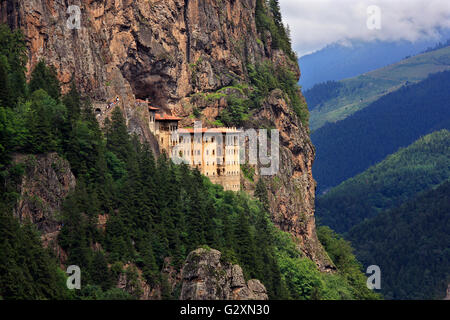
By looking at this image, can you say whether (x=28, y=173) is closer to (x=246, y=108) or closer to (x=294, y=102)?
(x=246, y=108)

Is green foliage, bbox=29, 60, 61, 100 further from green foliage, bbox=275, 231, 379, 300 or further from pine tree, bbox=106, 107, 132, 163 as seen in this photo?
green foliage, bbox=275, 231, 379, 300

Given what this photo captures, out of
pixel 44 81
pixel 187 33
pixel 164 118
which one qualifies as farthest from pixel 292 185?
pixel 44 81

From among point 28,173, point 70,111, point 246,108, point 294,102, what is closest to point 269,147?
point 246,108

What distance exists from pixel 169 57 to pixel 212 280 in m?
40.2

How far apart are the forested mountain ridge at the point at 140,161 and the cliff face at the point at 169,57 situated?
0.62ft

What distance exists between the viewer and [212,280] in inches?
4166

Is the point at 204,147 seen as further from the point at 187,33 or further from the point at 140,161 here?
the point at 187,33

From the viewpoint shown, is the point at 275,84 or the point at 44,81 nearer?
the point at 44,81

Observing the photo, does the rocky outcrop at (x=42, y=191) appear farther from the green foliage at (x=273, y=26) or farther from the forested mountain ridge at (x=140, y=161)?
the green foliage at (x=273, y=26)

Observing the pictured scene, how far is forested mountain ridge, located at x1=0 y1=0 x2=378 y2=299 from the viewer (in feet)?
328

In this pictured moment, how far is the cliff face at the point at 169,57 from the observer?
118375 millimetres

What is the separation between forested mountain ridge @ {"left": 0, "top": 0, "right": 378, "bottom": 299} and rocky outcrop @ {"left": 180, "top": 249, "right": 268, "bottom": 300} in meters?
1.83

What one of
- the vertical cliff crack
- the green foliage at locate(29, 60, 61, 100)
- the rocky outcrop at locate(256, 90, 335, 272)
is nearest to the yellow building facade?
the vertical cliff crack

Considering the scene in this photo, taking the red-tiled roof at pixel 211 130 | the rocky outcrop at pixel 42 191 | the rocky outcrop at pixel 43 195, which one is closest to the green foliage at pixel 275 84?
the red-tiled roof at pixel 211 130
